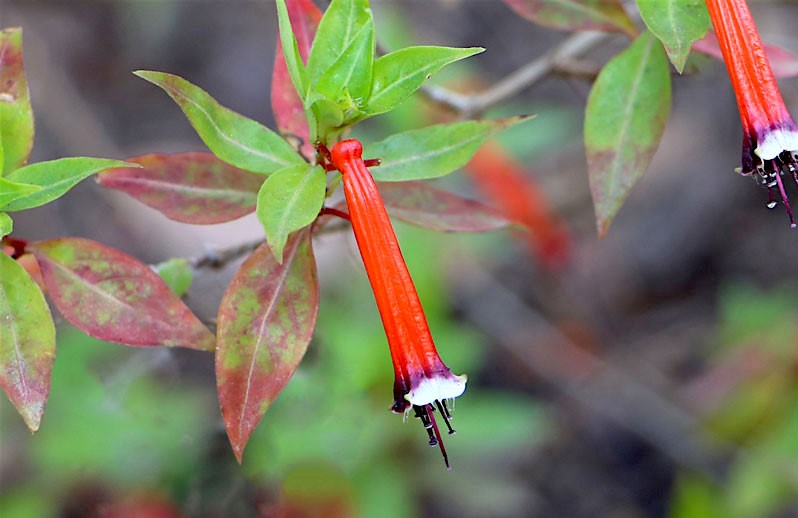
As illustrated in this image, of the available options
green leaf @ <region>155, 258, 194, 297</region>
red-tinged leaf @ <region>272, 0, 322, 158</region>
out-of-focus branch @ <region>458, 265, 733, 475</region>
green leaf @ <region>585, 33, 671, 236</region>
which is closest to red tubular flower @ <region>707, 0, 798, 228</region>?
green leaf @ <region>585, 33, 671, 236</region>

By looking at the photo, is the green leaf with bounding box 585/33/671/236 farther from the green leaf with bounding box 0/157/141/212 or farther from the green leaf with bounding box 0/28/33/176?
the green leaf with bounding box 0/28/33/176

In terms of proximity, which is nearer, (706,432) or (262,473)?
(262,473)

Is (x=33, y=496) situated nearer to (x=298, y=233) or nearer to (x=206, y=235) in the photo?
(x=206, y=235)

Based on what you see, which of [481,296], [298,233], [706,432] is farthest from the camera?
[481,296]

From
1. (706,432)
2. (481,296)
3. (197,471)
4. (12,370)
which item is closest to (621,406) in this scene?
(706,432)

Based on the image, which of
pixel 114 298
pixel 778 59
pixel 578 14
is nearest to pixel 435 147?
pixel 578 14
